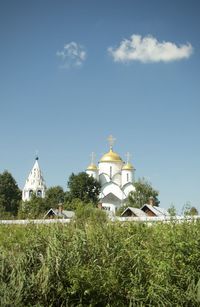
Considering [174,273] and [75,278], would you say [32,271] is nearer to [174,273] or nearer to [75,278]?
[75,278]

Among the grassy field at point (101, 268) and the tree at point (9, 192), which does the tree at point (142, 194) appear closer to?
the tree at point (9, 192)

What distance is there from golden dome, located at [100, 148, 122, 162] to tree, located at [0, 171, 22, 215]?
46.2ft

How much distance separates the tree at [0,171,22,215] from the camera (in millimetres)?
64000

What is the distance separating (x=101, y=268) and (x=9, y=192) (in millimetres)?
57010

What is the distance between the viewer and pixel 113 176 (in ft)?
232

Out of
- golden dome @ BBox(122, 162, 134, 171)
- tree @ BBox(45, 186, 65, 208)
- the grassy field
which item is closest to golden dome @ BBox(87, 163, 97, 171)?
golden dome @ BBox(122, 162, 134, 171)

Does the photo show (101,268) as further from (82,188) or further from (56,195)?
(56,195)

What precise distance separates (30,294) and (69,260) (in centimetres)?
122

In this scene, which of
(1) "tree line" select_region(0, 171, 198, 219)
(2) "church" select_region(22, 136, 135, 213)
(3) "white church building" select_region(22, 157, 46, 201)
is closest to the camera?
(1) "tree line" select_region(0, 171, 198, 219)

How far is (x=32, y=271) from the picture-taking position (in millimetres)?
10672

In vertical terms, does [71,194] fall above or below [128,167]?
below

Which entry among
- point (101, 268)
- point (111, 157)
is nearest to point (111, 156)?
point (111, 157)

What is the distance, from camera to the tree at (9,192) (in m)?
64.0

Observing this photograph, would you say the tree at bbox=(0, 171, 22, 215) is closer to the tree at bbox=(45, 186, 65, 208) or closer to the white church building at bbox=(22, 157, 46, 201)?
the tree at bbox=(45, 186, 65, 208)
